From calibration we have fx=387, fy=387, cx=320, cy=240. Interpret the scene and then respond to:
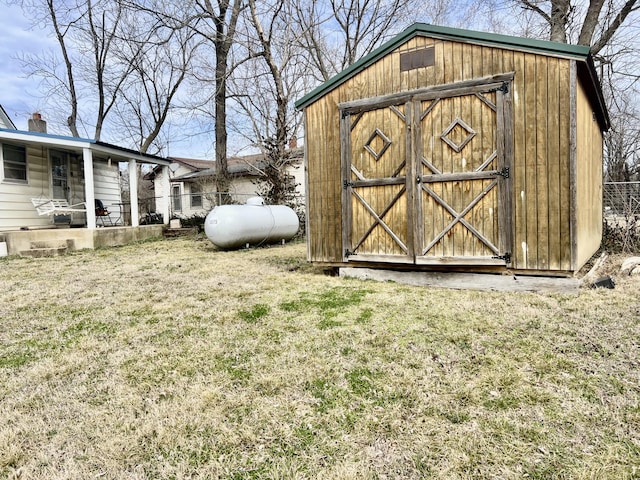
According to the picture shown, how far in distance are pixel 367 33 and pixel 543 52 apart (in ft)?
43.7

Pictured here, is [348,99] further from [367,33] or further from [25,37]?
[25,37]

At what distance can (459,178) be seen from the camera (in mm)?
4836

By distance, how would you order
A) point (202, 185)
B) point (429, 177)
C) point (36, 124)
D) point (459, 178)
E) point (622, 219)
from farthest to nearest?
1. point (202, 185)
2. point (36, 124)
3. point (622, 219)
4. point (429, 177)
5. point (459, 178)

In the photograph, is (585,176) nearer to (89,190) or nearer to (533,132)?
(533,132)

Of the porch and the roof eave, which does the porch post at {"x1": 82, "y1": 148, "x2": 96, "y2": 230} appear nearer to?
the porch

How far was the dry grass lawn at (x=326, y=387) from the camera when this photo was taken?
1726 millimetres

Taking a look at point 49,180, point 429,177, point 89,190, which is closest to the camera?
point 429,177

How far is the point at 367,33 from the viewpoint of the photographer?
16.0m

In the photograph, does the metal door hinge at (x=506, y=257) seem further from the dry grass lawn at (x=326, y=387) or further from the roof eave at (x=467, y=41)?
the roof eave at (x=467, y=41)

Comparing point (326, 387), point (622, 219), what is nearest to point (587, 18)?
point (622, 219)

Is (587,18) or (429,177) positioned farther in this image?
(587,18)

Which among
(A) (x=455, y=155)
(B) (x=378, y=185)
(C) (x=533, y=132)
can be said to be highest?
(C) (x=533, y=132)

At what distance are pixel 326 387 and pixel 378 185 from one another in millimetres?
3522

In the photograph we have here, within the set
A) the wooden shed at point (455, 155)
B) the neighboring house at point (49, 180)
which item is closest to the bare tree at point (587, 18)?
the wooden shed at point (455, 155)
